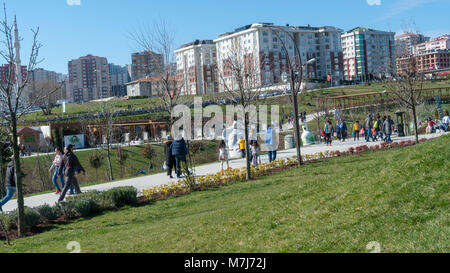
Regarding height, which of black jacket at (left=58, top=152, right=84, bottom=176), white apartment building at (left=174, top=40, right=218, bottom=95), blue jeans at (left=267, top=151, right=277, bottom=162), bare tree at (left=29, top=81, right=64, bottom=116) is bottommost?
blue jeans at (left=267, top=151, right=277, bottom=162)

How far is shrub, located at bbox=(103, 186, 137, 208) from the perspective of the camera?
11641 mm

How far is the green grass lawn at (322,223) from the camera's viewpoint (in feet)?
16.6

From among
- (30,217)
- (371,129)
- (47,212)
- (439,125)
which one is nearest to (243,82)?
(47,212)

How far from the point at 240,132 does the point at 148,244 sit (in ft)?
61.2

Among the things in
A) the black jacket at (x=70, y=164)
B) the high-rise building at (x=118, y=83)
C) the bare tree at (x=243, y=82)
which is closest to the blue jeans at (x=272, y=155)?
the bare tree at (x=243, y=82)

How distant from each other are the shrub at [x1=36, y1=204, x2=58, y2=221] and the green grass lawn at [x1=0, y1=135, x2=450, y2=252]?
0.92 m

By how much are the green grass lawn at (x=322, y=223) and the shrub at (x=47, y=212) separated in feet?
3.02

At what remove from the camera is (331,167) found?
1386cm

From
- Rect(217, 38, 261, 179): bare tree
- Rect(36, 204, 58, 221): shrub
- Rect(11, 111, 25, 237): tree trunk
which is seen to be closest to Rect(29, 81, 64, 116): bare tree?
Rect(11, 111, 25, 237): tree trunk

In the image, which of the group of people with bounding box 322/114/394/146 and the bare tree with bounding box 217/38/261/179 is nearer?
the bare tree with bounding box 217/38/261/179

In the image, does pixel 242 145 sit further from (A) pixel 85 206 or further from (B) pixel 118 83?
(B) pixel 118 83

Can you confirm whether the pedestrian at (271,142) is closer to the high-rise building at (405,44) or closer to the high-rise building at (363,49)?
the high-rise building at (405,44)

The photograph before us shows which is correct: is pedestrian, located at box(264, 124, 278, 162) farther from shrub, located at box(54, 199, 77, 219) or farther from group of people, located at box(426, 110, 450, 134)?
group of people, located at box(426, 110, 450, 134)
